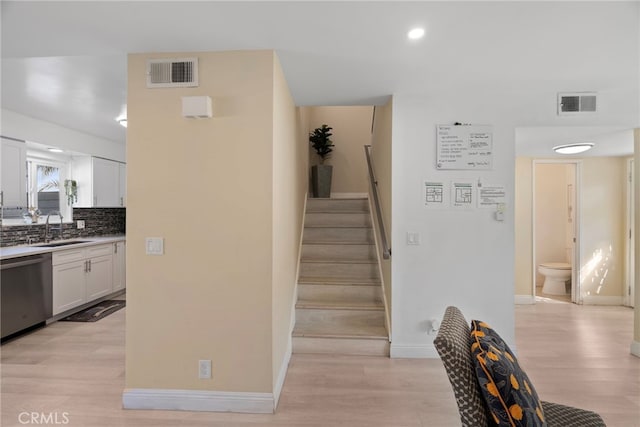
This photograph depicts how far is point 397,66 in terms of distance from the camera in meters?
2.46

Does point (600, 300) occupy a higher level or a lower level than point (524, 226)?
lower

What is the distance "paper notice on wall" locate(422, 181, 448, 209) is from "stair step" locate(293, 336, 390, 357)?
1.33m

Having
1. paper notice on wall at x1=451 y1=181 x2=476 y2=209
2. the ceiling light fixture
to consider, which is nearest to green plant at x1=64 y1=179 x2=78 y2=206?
paper notice on wall at x1=451 y1=181 x2=476 y2=209

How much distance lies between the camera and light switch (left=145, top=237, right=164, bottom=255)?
2232mm

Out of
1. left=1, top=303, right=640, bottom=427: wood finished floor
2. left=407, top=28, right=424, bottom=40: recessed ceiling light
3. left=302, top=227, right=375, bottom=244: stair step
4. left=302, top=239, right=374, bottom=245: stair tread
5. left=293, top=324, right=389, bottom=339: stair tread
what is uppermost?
left=407, top=28, right=424, bottom=40: recessed ceiling light

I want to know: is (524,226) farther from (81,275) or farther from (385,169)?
(81,275)

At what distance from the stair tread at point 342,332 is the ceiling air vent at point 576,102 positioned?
2623 millimetres

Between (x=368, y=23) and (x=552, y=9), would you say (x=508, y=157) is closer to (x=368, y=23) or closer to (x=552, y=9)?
(x=552, y=9)

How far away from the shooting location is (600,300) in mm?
4809

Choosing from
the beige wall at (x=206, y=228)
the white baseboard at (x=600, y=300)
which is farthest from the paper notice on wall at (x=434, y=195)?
the white baseboard at (x=600, y=300)

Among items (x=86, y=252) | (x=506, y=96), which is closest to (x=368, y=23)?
(x=506, y=96)

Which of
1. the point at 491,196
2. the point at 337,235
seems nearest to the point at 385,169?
the point at 491,196

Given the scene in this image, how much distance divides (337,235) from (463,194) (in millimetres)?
1721
